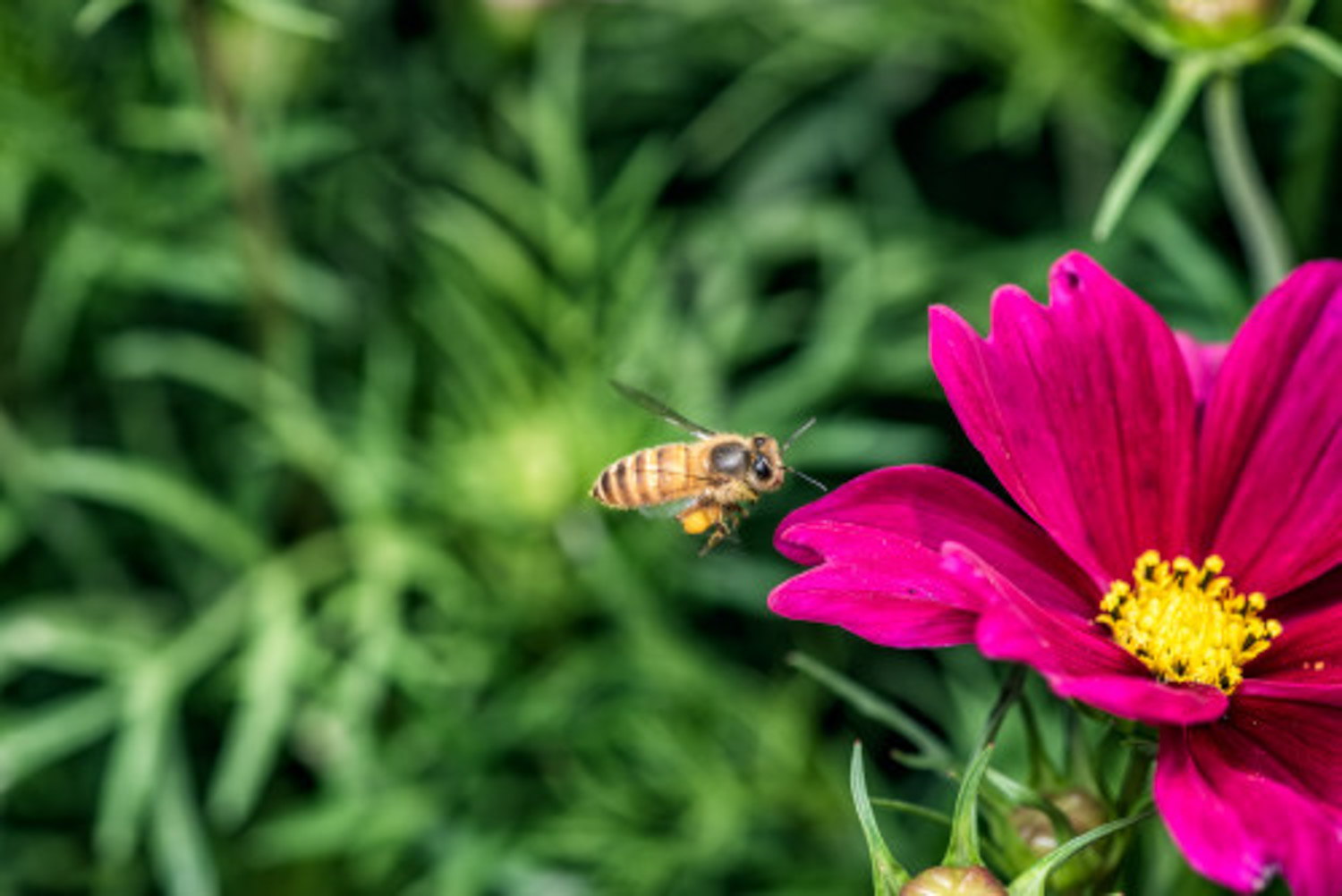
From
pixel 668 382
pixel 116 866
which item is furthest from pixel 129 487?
pixel 668 382

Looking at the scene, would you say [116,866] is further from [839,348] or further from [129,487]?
[839,348]

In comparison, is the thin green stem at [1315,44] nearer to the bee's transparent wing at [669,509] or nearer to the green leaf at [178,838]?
the bee's transparent wing at [669,509]

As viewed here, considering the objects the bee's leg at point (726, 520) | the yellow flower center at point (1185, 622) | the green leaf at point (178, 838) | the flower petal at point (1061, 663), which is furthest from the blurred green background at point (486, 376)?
the flower petal at point (1061, 663)

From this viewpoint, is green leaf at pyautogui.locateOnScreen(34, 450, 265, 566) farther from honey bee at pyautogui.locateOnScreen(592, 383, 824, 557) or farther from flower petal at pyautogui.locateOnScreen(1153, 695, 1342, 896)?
flower petal at pyautogui.locateOnScreen(1153, 695, 1342, 896)

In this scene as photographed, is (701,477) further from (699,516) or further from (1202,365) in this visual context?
(1202,365)

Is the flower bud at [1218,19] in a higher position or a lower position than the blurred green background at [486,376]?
higher

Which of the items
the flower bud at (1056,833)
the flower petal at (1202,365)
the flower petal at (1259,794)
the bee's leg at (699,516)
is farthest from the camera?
the bee's leg at (699,516)
